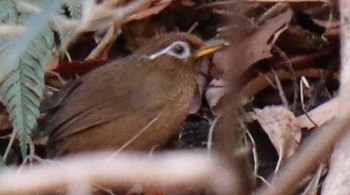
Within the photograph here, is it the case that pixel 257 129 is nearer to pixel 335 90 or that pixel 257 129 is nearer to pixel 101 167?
pixel 335 90

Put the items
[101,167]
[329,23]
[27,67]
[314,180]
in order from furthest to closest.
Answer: [329,23] < [27,67] < [314,180] < [101,167]

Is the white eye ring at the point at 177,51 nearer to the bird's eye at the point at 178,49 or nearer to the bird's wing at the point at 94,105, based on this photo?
the bird's eye at the point at 178,49

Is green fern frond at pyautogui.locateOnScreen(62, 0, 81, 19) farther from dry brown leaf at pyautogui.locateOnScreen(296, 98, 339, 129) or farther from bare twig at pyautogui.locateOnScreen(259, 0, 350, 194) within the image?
bare twig at pyautogui.locateOnScreen(259, 0, 350, 194)

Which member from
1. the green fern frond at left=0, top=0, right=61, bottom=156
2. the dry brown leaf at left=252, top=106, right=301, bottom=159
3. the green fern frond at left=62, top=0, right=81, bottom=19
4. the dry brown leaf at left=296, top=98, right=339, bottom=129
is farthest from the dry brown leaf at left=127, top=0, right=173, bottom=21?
the dry brown leaf at left=296, top=98, right=339, bottom=129

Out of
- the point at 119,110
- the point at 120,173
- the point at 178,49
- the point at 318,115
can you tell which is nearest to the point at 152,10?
the point at 178,49

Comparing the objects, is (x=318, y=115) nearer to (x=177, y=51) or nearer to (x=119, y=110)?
(x=177, y=51)

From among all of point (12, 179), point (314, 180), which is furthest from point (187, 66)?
point (12, 179)
